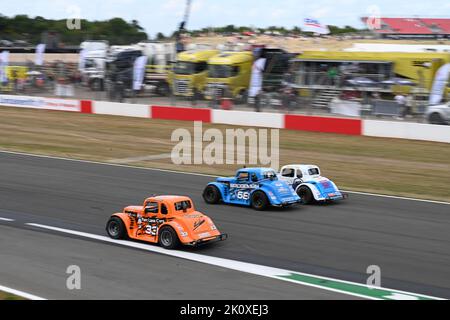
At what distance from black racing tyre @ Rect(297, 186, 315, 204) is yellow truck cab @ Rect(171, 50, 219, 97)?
25141mm

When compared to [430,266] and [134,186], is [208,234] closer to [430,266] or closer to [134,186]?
[430,266]

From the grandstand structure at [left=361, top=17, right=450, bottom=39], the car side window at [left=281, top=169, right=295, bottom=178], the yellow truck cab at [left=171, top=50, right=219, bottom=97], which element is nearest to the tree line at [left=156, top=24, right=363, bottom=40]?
the grandstand structure at [left=361, top=17, right=450, bottom=39]

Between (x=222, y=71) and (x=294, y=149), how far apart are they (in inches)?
616

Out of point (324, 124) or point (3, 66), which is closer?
point (324, 124)

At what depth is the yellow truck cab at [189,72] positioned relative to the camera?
1570 inches

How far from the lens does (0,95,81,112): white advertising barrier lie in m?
36.2

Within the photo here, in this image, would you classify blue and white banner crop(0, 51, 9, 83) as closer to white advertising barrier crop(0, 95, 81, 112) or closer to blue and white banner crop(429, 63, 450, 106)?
white advertising barrier crop(0, 95, 81, 112)

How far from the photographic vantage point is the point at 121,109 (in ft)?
112

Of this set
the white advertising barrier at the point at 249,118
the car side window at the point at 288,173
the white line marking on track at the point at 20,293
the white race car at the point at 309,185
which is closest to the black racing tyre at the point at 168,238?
the white line marking on track at the point at 20,293

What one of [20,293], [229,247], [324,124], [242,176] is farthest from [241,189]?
[324,124]

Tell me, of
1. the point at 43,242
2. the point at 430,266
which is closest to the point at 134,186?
the point at 43,242

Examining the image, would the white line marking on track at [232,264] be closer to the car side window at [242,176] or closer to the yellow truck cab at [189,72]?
the car side window at [242,176]

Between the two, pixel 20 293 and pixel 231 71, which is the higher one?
pixel 231 71
